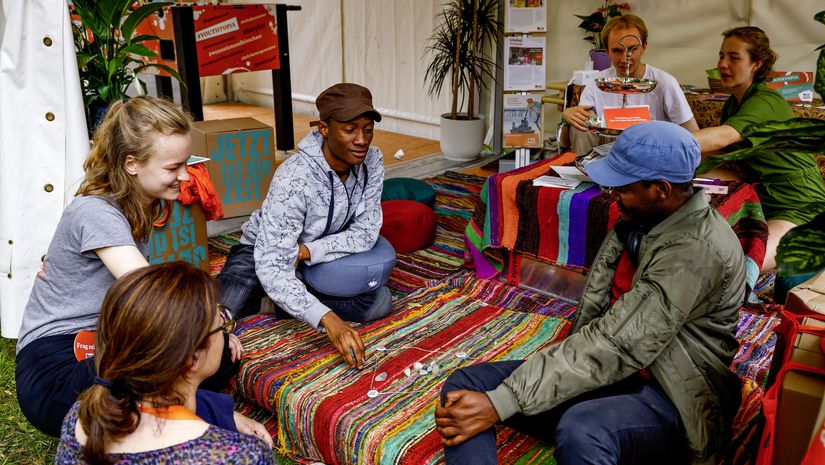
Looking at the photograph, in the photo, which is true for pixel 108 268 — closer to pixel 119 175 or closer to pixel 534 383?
pixel 119 175

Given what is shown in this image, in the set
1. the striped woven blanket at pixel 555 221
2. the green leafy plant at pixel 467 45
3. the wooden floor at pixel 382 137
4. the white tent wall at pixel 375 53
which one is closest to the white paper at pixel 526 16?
the green leafy plant at pixel 467 45

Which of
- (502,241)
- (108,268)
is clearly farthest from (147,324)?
(502,241)

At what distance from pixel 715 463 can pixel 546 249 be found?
147 cm

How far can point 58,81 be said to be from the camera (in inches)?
114

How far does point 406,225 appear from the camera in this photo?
153 inches

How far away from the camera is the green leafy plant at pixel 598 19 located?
221 inches

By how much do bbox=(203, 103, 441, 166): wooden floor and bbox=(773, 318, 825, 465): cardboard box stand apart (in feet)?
16.1

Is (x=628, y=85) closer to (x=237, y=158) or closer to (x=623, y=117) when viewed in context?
(x=623, y=117)

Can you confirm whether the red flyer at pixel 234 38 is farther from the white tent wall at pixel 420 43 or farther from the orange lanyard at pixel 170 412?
the orange lanyard at pixel 170 412

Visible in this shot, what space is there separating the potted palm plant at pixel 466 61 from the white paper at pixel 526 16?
0.26 metres

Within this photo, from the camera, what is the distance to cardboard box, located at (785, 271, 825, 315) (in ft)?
5.68

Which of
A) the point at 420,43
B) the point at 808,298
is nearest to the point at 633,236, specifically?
the point at 808,298

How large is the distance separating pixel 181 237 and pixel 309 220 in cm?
99

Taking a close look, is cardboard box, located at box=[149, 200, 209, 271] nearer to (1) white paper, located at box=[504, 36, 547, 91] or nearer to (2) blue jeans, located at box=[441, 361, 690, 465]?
(2) blue jeans, located at box=[441, 361, 690, 465]
